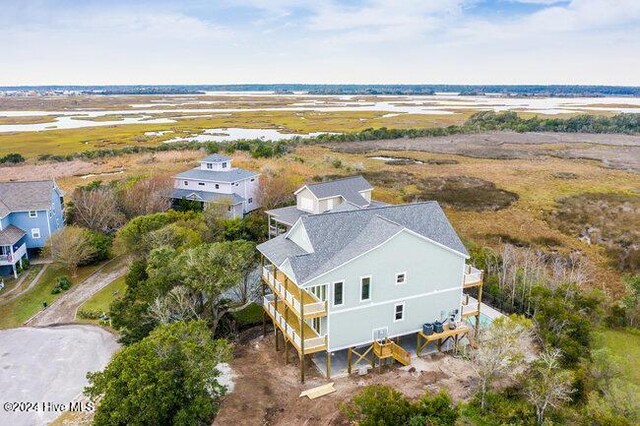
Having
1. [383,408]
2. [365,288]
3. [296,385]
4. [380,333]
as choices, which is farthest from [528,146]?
[383,408]

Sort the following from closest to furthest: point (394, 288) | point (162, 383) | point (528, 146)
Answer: point (162, 383) → point (394, 288) → point (528, 146)

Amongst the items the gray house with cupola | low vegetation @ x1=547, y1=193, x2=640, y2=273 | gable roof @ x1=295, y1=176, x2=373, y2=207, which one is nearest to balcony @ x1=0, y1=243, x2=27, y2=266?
the gray house with cupola

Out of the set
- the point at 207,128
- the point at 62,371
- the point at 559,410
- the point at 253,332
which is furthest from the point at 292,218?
the point at 207,128

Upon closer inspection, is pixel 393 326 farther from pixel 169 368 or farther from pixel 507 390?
pixel 169 368

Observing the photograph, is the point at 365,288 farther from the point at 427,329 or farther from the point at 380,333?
the point at 427,329

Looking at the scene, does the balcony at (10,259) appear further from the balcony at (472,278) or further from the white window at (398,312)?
the balcony at (472,278)

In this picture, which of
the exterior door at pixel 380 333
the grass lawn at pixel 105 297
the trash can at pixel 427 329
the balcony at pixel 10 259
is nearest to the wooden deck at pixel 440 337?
the trash can at pixel 427 329
